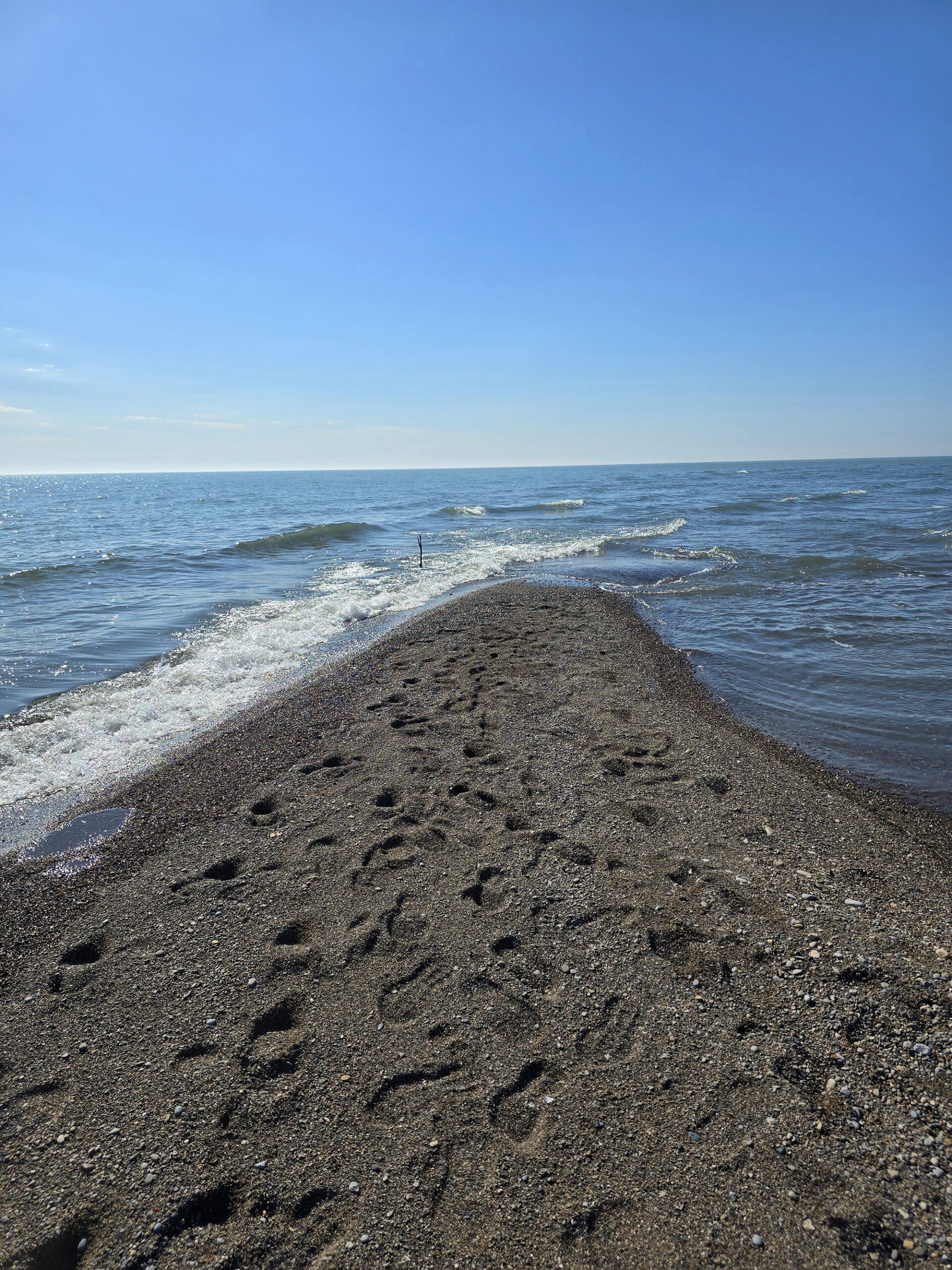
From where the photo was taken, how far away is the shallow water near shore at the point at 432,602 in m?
7.44

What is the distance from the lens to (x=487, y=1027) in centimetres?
317

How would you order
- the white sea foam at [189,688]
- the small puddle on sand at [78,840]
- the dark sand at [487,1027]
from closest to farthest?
1. the dark sand at [487,1027]
2. the small puddle on sand at [78,840]
3. the white sea foam at [189,688]

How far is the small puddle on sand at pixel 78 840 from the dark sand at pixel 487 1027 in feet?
0.52

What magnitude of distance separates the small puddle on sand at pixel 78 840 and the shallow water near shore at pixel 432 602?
69 cm

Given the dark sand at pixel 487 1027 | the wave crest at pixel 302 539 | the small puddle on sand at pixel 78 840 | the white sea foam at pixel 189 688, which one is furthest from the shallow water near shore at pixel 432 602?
the dark sand at pixel 487 1027

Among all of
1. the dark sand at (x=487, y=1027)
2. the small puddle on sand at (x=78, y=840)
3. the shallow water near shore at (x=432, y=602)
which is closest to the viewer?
the dark sand at (x=487, y=1027)

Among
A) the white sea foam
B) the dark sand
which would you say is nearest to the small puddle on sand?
the dark sand

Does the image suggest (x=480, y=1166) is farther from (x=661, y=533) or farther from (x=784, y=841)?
(x=661, y=533)

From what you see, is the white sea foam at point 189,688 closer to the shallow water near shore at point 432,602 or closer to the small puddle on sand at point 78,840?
the shallow water near shore at point 432,602

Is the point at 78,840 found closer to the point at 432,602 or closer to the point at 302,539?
the point at 432,602

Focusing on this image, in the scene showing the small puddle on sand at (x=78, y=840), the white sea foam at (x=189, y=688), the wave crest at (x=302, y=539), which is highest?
the wave crest at (x=302, y=539)

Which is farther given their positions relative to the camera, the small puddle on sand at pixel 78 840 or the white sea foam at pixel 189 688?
the white sea foam at pixel 189 688

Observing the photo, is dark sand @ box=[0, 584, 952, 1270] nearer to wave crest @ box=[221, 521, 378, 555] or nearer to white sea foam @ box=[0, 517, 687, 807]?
white sea foam @ box=[0, 517, 687, 807]

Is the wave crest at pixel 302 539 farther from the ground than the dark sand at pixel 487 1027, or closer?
farther from the ground
